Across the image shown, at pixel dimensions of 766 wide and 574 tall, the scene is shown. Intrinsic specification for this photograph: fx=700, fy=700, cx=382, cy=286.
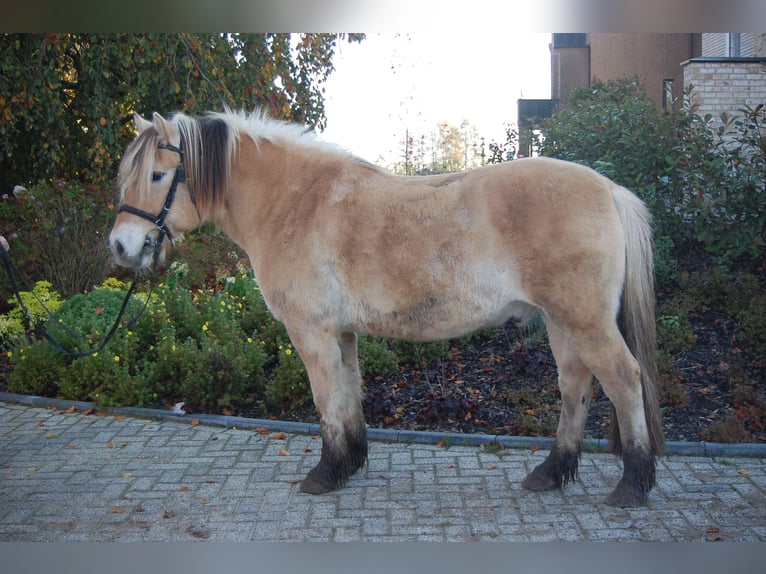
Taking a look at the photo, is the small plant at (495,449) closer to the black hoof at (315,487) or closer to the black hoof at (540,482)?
the black hoof at (540,482)

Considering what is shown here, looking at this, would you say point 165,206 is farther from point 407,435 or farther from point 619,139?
point 619,139

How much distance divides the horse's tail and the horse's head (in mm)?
2601

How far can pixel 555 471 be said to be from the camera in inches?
171

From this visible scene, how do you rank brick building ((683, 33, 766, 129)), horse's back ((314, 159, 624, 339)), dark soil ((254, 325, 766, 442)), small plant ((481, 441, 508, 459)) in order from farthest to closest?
brick building ((683, 33, 766, 129)) < dark soil ((254, 325, 766, 442)) < small plant ((481, 441, 508, 459)) < horse's back ((314, 159, 624, 339))

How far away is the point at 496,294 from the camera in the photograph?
3.99 m

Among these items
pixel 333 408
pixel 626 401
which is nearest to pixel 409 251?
pixel 333 408

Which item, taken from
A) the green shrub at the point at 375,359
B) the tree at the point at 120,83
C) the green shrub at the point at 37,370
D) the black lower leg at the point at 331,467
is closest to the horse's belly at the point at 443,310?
the black lower leg at the point at 331,467

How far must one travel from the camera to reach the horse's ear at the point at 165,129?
13.5ft

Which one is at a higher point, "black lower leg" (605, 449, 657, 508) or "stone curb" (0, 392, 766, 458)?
"black lower leg" (605, 449, 657, 508)

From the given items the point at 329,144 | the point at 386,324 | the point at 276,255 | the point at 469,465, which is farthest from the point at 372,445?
the point at 329,144

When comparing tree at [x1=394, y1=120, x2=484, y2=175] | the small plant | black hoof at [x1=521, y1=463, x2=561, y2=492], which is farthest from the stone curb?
tree at [x1=394, y1=120, x2=484, y2=175]

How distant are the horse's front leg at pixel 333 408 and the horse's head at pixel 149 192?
1.03 m

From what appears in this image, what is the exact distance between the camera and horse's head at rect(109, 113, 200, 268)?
413cm

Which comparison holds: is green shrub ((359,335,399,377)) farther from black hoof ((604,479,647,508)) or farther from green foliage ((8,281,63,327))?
green foliage ((8,281,63,327))
